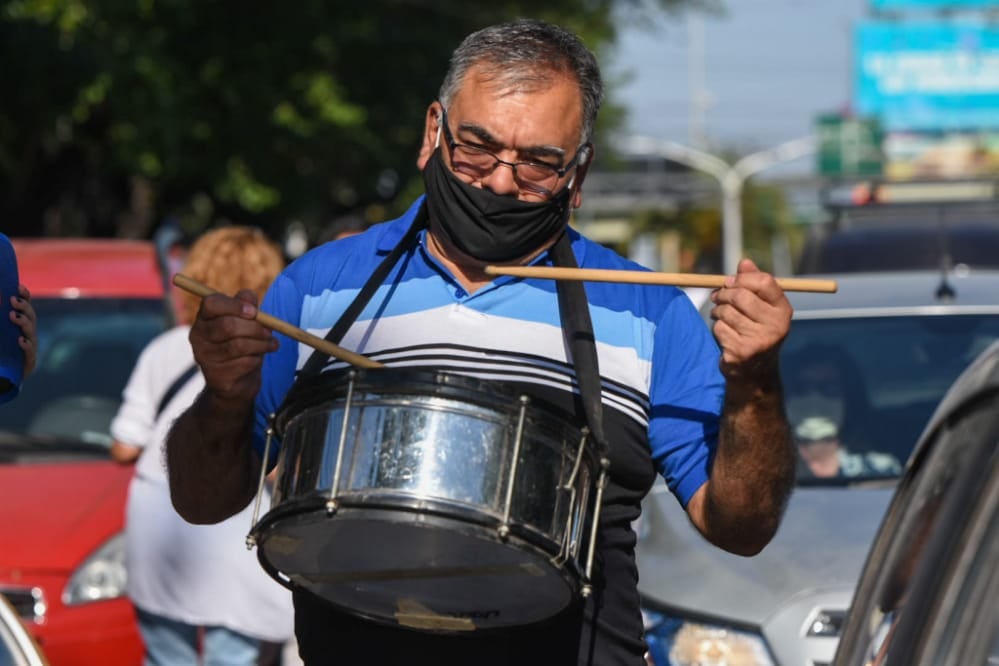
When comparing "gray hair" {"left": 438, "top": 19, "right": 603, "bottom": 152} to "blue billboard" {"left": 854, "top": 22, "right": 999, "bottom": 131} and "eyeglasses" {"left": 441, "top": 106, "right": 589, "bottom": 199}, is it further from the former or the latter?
"blue billboard" {"left": 854, "top": 22, "right": 999, "bottom": 131}

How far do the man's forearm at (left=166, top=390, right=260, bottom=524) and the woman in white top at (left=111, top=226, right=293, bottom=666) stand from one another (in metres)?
2.53

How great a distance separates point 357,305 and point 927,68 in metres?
41.1

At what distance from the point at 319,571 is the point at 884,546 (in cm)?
90

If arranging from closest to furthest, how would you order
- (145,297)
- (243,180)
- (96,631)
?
(96,631) < (145,297) < (243,180)

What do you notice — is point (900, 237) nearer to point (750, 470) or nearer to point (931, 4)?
point (750, 470)

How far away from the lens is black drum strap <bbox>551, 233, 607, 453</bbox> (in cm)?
299

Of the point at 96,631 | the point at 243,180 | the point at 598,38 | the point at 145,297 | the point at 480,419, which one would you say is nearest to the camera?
the point at 480,419

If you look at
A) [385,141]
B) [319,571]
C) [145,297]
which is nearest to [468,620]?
[319,571]

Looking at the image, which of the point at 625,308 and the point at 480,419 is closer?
the point at 480,419

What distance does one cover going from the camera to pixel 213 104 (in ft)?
68.3

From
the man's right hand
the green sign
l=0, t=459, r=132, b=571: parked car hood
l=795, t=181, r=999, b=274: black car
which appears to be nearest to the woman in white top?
l=0, t=459, r=132, b=571: parked car hood

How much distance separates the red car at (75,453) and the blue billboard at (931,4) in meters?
34.0

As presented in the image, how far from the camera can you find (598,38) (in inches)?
1108

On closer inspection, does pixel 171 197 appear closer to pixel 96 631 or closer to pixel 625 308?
pixel 96 631
